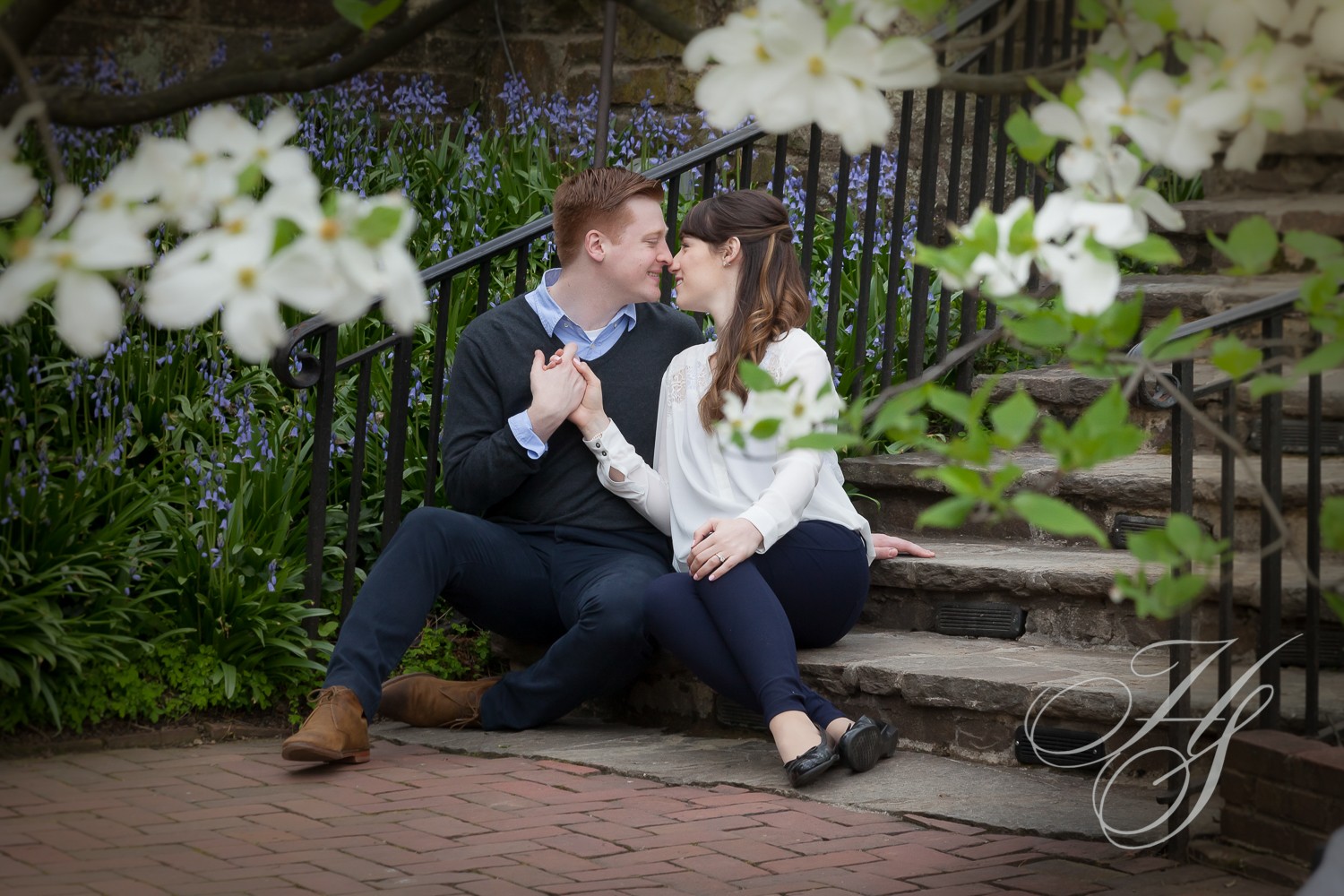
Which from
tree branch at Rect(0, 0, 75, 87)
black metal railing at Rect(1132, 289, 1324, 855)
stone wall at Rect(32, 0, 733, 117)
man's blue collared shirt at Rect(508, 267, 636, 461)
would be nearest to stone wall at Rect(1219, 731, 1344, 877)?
black metal railing at Rect(1132, 289, 1324, 855)

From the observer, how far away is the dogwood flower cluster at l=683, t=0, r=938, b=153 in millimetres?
1369

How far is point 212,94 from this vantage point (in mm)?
1636

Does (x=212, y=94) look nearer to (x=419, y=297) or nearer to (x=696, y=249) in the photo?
(x=419, y=297)

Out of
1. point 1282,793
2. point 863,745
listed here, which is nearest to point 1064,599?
point 863,745

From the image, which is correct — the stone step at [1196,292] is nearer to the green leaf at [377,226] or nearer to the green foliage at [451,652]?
the green foliage at [451,652]

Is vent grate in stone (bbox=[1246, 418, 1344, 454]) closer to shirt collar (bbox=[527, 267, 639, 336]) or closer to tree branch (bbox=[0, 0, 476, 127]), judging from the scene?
shirt collar (bbox=[527, 267, 639, 336])

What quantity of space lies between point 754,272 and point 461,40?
397cm

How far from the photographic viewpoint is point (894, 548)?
4.03m

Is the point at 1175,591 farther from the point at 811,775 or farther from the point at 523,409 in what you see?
the point at 523,409

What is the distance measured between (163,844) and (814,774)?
1289 mm

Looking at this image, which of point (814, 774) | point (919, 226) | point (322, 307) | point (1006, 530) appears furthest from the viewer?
point (919, 226)

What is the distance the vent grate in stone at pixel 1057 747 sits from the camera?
326 cm

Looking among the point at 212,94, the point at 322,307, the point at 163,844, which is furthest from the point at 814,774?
the point at 322,307

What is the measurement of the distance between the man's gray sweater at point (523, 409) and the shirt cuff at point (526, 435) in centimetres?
6
